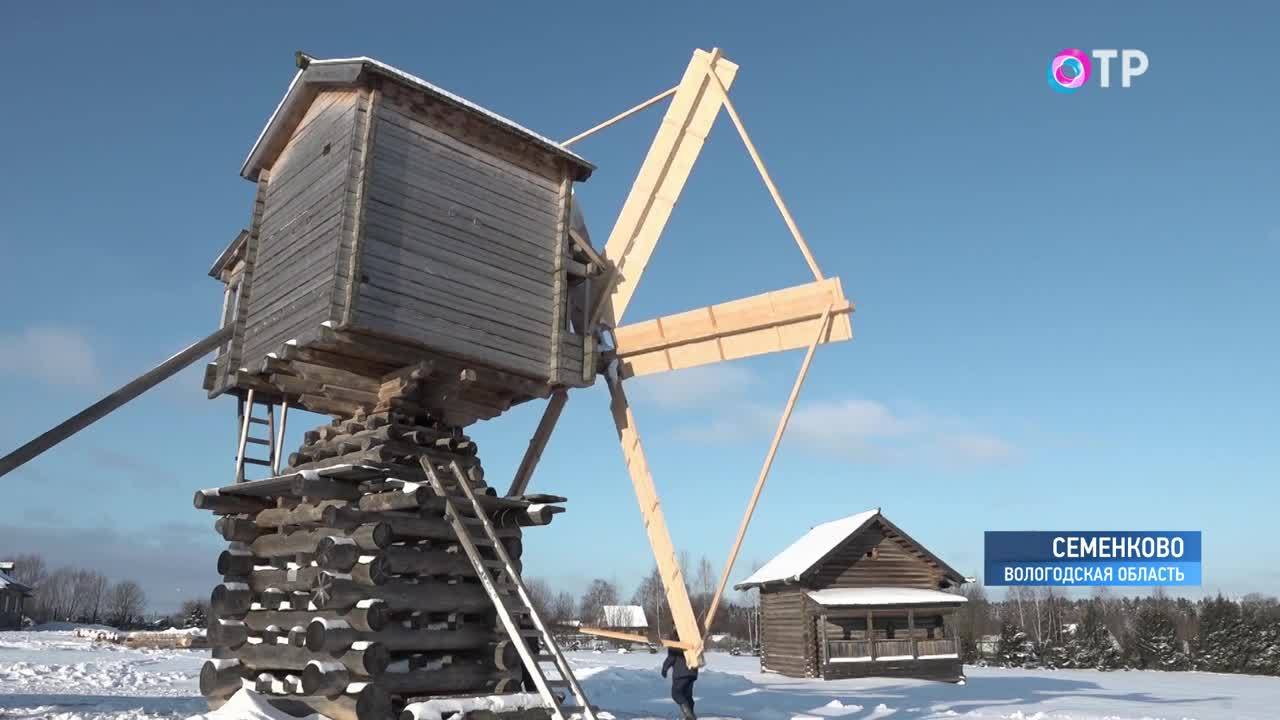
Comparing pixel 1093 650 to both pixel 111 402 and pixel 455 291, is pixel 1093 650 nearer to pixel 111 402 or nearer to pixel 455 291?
pixel 455 291

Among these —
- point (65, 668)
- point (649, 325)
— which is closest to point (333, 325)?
point (649, 325)

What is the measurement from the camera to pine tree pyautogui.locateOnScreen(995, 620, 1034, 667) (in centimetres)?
4279

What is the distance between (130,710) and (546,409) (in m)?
6.46

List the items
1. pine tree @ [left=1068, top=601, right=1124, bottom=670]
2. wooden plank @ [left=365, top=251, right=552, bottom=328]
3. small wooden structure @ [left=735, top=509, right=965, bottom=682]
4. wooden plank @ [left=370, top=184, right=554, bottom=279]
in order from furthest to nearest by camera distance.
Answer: pine tree @ [left=1068, top=601, right=1124, bottom=670], small wooden structure @ [left=735, top=509, right=965, bottom=682], wooden plank @ [left=370, top=184, right=554, bottom=279], wooden plank @ [left=365, top=251, right=552, bottom=328]

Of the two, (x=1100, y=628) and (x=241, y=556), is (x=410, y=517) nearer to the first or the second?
(x=241, y=556)

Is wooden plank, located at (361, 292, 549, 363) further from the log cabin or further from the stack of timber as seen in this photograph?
the stack of timber

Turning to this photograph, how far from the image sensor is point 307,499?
37.9 ft

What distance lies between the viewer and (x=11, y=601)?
163ft

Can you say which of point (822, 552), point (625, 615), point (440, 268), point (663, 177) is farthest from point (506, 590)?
point (625, 615)

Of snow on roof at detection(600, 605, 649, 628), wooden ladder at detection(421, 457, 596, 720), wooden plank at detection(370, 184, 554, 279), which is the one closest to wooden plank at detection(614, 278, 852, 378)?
wooden plank at detection(370, 184, 554, 279)

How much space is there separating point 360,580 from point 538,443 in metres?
3.49

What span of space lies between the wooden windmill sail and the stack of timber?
1.62 m

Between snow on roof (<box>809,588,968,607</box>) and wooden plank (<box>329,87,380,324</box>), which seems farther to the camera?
snow on roof (<box>809,588,968,607</box>)

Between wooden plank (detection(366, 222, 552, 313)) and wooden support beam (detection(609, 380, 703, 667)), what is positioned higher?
wooden plank (detection(366, 222, 552, 313))
